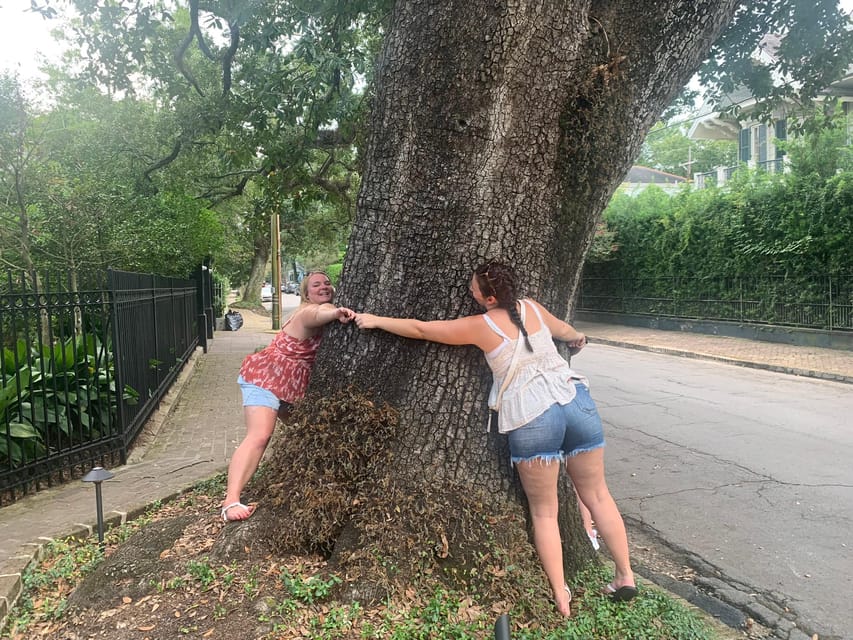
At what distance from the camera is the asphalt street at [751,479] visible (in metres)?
4.23

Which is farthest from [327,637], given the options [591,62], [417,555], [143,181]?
[143,181]

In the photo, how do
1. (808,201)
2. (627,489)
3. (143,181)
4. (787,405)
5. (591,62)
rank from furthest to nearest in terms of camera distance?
(808,201), (143,181), (787,405), (627,489), (591,62)

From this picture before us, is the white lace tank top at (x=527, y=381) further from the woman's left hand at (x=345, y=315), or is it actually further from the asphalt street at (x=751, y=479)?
the asphalt street at (x=751, y=479)

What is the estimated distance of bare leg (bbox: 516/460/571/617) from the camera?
301cm

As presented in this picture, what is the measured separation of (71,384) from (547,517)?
199 inches

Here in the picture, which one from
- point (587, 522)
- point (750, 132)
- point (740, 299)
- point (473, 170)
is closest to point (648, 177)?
point (750, 132)

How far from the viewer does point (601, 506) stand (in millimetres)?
3209

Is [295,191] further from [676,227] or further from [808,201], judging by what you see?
[676,227]

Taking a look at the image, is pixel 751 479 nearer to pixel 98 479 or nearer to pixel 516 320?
pixel 516 320

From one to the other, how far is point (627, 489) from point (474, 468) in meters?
3.38

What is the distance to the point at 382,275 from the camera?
3229 mm

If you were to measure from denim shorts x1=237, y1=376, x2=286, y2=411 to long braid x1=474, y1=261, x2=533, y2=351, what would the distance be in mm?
1440

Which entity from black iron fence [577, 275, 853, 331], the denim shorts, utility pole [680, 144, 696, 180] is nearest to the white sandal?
the denim shorts

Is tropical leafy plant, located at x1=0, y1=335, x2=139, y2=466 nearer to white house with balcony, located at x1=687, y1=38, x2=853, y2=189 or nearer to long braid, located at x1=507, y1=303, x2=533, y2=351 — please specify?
long braid, located at x1=507, y1=303, x2=533, y2=351
